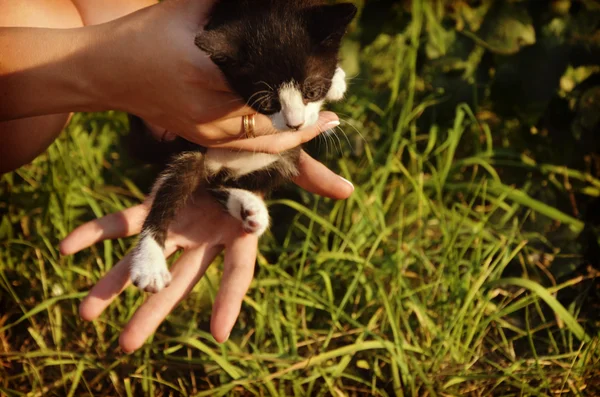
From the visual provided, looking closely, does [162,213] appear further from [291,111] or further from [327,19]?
[327,19]

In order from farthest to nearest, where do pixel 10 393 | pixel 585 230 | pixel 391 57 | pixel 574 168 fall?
pixel 391 57
pixel 574 168
pixel 585 230
pixel 10 393

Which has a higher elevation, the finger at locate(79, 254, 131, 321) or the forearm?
the forearm

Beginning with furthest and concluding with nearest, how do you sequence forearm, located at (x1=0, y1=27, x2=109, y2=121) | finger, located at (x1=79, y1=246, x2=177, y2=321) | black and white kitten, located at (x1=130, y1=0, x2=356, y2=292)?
finger, located at (x1=79, y1=246, x2=177, y2=321) < forearm, located at (x1=0, y1=27, x2=109, y2=121) < black and white kitten, located at (x1=130, y1=0, x2=356, y2=292)

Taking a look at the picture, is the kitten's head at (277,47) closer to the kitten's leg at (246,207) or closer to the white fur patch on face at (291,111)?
the white fur patch on face at (291,111)

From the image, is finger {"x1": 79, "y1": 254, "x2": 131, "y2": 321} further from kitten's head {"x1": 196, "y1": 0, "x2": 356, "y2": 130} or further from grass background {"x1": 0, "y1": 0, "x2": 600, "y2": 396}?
kitten's head {"x1": 196, "y1": 0, "x2": 356, "y2": 130}

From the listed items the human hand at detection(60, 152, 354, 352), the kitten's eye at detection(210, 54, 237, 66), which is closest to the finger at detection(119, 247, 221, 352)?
the human hand at detection(60, 152, 354, 352)

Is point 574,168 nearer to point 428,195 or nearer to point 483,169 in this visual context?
point 483,169

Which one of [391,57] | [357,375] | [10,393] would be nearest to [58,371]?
[10,393]
